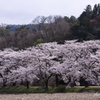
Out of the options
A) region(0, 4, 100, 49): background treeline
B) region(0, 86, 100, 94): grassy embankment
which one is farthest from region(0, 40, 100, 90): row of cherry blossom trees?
region(0, 4, 100, 49): background treeline

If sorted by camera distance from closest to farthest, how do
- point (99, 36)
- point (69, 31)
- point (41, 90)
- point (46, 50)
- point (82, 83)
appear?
point (41, 90)
point (46, 50)
point (82, 83)
point (99, 36)
point (69, 31)

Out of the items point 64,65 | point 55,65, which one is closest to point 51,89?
point 55,65

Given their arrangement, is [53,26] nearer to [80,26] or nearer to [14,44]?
[80,26]

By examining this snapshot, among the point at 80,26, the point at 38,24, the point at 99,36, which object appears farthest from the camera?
the point at 38,24

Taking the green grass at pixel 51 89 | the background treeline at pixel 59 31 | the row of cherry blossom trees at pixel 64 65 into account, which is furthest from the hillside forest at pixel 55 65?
the background treeline at pixel 59 31

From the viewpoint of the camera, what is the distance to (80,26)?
41781mm

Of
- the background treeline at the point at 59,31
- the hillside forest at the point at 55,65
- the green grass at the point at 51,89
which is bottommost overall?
the green grass at the point at 51,89

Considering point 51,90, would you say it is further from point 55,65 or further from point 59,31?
point 59,31

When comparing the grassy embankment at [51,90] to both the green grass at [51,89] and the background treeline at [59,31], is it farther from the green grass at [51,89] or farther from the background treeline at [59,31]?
the background treeline at [59,31]

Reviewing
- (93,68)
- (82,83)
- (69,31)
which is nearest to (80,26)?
(69,31)

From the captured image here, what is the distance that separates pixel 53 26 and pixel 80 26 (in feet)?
31.1

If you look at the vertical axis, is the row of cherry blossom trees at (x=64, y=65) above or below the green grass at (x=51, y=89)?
above

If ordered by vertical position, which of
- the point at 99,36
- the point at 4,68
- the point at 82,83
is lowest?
the point at 82,83

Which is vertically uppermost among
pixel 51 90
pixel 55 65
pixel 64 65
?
pixel 64 65
